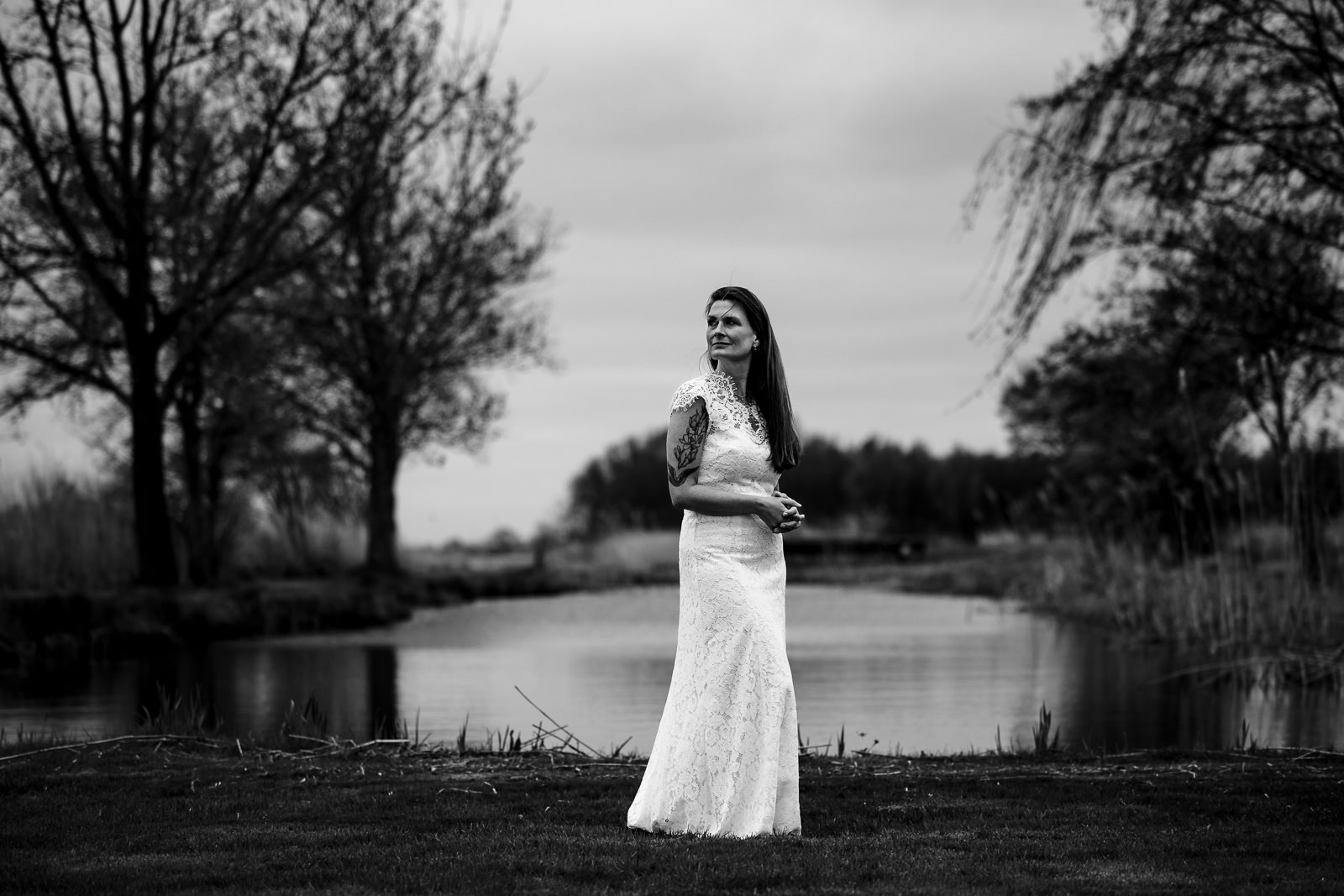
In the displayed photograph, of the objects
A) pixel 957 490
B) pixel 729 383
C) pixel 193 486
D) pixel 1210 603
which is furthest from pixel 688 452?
pixel 957 490

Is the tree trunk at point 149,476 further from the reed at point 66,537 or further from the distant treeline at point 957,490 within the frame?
the distant treeline at point 957,490

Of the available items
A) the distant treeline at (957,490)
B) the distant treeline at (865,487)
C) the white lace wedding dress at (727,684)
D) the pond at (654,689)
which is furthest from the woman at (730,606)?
the distant treeline at (865,487)

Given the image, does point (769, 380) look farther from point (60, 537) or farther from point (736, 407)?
point (60, 537)

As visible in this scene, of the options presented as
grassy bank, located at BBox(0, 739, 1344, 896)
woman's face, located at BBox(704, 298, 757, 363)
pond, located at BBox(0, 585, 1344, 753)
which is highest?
woman's face, located at BBox(704, 298, 757, 363)

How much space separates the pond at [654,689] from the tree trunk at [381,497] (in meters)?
7.51

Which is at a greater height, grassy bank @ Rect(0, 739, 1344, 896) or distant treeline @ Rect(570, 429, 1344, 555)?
distant treeline @ Rect(570, 429, 1344, 555)

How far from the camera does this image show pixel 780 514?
6359mm

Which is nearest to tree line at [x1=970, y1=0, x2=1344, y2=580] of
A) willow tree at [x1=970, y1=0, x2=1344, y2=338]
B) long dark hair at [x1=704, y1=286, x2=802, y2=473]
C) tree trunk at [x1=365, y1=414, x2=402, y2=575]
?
willow tree at [x1=970, y1=0, x2=1344, y2=338]

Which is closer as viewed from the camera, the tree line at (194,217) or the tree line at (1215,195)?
the tree line at (1215,195)

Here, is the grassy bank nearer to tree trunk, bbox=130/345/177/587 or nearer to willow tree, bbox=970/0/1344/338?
willow tree, bbox=970/0/1344/338

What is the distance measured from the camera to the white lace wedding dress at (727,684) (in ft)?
20.5

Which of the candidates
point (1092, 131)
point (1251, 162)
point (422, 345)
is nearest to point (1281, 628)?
point (1251, 162)

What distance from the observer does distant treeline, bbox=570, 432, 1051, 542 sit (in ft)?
194

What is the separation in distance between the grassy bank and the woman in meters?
0.22
